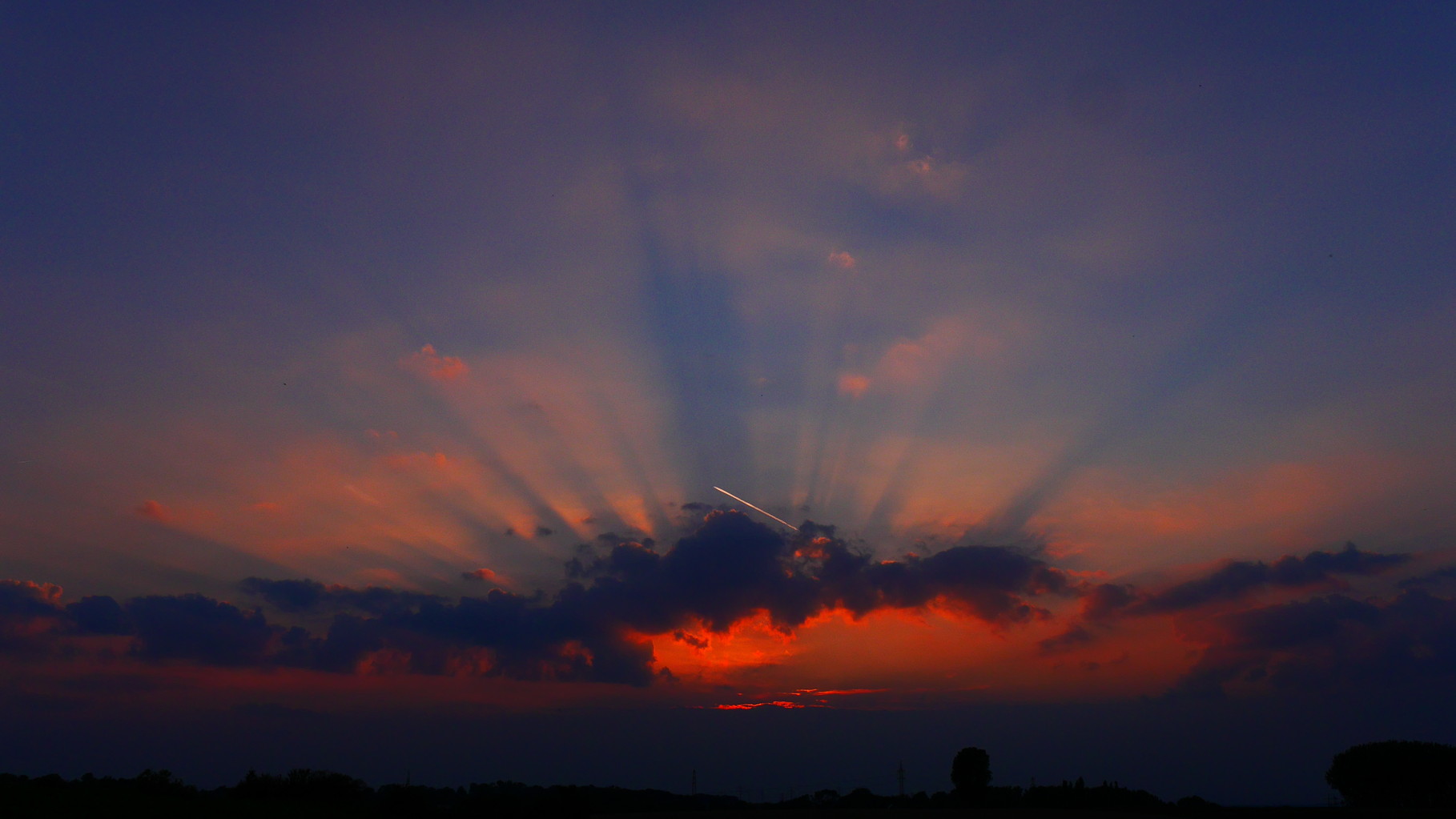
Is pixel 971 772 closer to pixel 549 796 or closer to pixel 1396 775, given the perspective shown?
pixel 1396 775

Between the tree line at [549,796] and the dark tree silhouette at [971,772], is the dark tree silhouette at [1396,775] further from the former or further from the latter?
the dark tree silhouette at [971,772]

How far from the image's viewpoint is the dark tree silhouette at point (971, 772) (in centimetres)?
14312

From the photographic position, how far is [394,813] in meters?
66.7

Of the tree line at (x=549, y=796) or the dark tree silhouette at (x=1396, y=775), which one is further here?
the dark tree silhouette at (x=1396, y=775)

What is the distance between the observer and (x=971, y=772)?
14438cm

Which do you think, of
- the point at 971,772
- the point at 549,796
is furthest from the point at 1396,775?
the point at 549,796

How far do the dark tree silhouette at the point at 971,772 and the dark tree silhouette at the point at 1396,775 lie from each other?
56.1m

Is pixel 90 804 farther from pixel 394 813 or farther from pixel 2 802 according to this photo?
pixel 394 813

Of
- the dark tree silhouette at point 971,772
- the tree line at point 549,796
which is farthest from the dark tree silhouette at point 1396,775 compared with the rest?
the dark tree silhouette at point 971,772

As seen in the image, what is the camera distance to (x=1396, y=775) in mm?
134875

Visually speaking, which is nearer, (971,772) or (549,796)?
(549,796)

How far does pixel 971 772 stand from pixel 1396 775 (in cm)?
6519

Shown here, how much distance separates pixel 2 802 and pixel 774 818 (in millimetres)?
74845

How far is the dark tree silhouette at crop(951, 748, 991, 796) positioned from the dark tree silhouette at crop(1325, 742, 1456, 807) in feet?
184
